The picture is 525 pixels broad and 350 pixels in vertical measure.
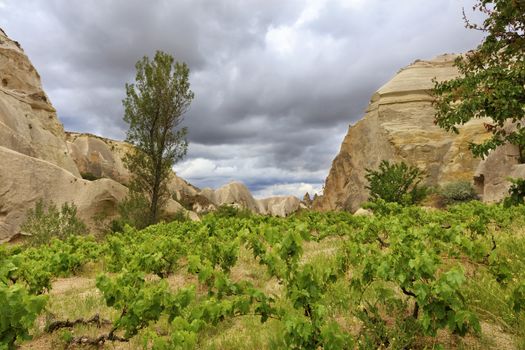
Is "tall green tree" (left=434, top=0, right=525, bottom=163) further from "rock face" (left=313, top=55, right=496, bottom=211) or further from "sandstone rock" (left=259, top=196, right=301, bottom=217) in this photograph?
"sandstone rock" (left=259, top=196, right=301, bottom=217)

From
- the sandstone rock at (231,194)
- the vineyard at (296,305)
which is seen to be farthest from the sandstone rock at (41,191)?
the sandstone rock at (231,194)

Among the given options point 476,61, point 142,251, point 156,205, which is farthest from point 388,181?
point 142,251

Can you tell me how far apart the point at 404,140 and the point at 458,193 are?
8608mm

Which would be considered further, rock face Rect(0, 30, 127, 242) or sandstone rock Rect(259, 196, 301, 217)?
sandstone rock Rect(259, 196, 301, 217)

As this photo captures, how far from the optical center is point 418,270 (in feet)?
11.7

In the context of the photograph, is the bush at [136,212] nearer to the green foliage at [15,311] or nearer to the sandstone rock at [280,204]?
the green foliage at [15,311]

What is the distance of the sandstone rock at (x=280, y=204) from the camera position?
8040 cm

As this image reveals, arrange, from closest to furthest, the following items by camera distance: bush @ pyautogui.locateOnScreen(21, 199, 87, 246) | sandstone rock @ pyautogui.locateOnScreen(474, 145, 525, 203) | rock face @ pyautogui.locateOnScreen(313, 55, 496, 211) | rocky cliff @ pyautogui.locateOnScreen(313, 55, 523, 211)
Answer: bush @ pyautogui.locateOnScreen(21, 199, 87, 246) → sandstone rock @ pyautogui.locateOnScreen(474, 145, 525, 203) → rocky cliff @ pyautogui.locateOnScreen(313, 55, 523, 211) → rock face @ pyautogui.locateOnScreen(313, 55, 496, 211)

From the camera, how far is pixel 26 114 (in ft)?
106

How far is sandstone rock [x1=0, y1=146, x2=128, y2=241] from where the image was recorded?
21.9 meters

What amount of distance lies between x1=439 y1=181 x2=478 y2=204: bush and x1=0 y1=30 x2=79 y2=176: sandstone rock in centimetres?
3125

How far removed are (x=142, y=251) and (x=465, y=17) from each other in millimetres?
8260

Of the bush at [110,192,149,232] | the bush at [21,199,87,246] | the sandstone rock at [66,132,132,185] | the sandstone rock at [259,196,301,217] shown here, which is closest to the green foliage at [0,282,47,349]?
the bush at [21,199,87,246]

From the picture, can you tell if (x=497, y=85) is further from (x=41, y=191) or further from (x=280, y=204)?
(x=280, y=204)
